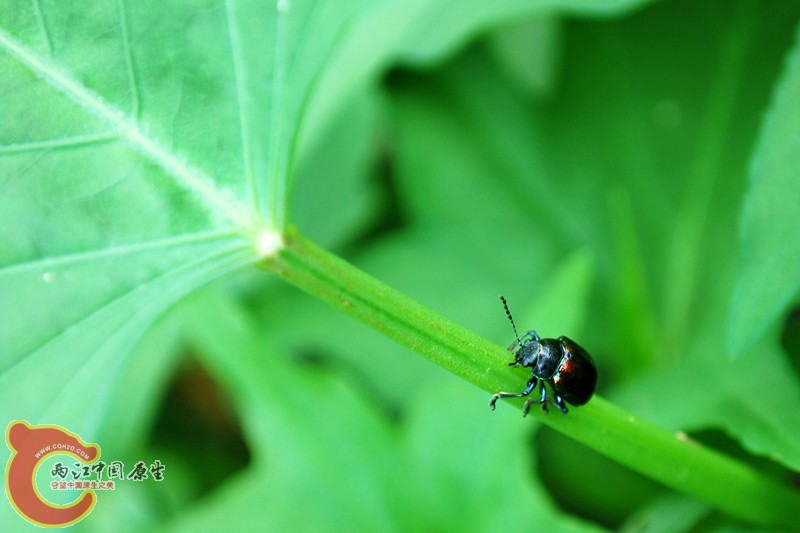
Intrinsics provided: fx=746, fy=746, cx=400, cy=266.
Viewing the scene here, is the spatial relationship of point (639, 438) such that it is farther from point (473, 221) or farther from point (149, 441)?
point (149, 441)

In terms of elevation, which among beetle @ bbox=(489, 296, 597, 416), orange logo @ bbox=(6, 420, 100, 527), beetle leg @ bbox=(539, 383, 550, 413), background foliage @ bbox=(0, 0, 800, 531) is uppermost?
background foliage @ bbox=(0, 0, 800, 531)

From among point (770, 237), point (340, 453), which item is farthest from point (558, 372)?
point (340, 453)

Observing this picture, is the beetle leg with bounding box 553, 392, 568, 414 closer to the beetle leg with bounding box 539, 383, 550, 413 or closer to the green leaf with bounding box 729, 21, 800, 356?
the beetle leg with bounding box 539, 383, 550, 413

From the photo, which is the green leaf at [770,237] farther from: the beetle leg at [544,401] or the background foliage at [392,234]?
the beetle leg at [544,401]

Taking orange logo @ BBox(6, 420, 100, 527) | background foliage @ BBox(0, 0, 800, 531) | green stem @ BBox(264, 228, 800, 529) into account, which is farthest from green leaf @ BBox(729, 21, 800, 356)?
orange logo @ BBox(6, 420, 100, 527)

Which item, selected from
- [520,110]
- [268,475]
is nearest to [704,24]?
[520,110]

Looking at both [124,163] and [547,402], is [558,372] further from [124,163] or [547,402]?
[124,163]
